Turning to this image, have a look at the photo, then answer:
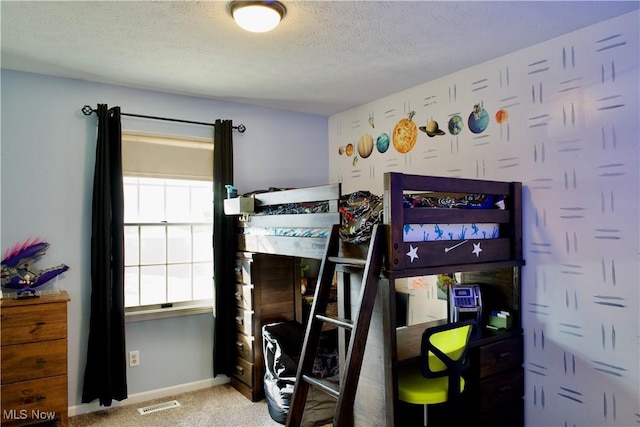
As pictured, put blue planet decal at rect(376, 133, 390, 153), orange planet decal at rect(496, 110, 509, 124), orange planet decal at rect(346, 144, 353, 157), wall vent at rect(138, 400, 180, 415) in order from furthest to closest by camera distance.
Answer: orange planet decal at rect(346, 144, 353, 157) → blue planet decal at rect(376, 133, 390, 153) → wall vent at rect(138, 400, 180, 415) → orange planet decal at rect(496, 110, 509, 124)

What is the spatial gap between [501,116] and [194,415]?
118 inches

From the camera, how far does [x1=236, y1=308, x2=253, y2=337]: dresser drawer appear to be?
11.5 feet

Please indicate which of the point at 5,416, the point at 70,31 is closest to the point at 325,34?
the point at 70,31

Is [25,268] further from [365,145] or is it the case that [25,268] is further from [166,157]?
[365,145]

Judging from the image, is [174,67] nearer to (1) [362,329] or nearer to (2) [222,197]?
(2) [222,197]

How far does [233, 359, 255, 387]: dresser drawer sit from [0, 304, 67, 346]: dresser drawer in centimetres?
134

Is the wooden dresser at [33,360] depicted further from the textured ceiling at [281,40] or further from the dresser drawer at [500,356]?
the dresser drawer at [500,356]

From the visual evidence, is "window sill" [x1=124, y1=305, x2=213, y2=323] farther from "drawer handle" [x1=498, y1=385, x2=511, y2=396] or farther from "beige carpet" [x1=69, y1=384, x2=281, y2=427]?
"drawer handle" [x1=498, y1=385, x2=511, y2=396]

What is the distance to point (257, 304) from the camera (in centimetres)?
353

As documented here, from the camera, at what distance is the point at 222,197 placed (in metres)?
3.69

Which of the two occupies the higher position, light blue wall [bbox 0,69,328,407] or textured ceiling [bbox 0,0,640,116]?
textured ceiling [bbox 0,0,640,116]

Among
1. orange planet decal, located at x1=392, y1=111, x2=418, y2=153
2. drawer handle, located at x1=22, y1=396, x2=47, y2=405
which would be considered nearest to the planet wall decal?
orange planet decal, located at x1=392, y1=111, x2=418, y2=153

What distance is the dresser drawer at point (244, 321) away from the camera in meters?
3.52

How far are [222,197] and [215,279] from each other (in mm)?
680
